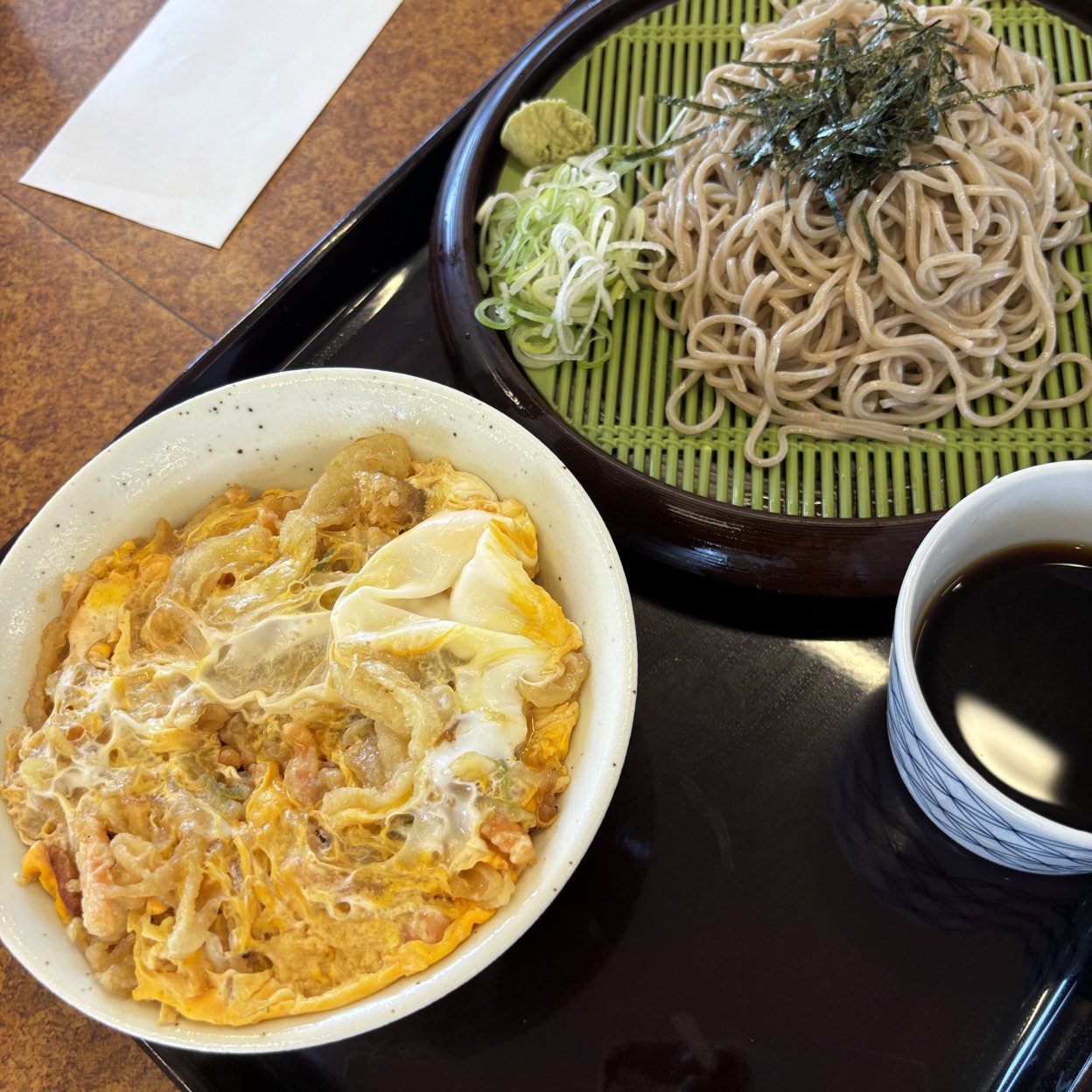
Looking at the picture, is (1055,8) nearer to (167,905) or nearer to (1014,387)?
(1014,387)

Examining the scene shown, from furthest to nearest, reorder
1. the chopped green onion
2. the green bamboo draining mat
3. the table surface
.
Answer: the table surface → the chopped green onion → the green bamboo draining mat

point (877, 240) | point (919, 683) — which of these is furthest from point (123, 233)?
point (919, 683)

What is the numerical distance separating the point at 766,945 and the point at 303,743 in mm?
696

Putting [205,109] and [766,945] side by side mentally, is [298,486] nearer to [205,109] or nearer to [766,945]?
[766,945]

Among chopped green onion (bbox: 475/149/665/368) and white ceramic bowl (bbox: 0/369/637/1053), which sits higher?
chopped green onion (bbox: 475/149/665/368)

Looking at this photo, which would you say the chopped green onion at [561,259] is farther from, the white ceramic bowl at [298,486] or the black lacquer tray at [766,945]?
the black lacquer tray at [766,945]

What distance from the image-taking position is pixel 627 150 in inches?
71.4

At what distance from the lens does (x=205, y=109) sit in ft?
7.69

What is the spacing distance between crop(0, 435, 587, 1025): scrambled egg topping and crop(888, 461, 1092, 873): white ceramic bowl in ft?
1.37

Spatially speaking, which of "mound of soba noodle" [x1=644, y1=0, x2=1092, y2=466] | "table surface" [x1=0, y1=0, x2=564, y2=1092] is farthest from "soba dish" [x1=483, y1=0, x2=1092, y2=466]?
"table surface" [x1=0, y1=0, x2=564, y2=1092]

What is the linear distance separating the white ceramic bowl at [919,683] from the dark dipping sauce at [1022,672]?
0.13 ft

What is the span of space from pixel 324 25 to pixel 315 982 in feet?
7.81

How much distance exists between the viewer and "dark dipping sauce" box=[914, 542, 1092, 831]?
1.12 meters

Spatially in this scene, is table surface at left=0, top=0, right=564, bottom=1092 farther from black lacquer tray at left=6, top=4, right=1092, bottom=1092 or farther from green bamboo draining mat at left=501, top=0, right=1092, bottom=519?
black lacquer tray at left=6, top=4, right=1092, bottom=1092
